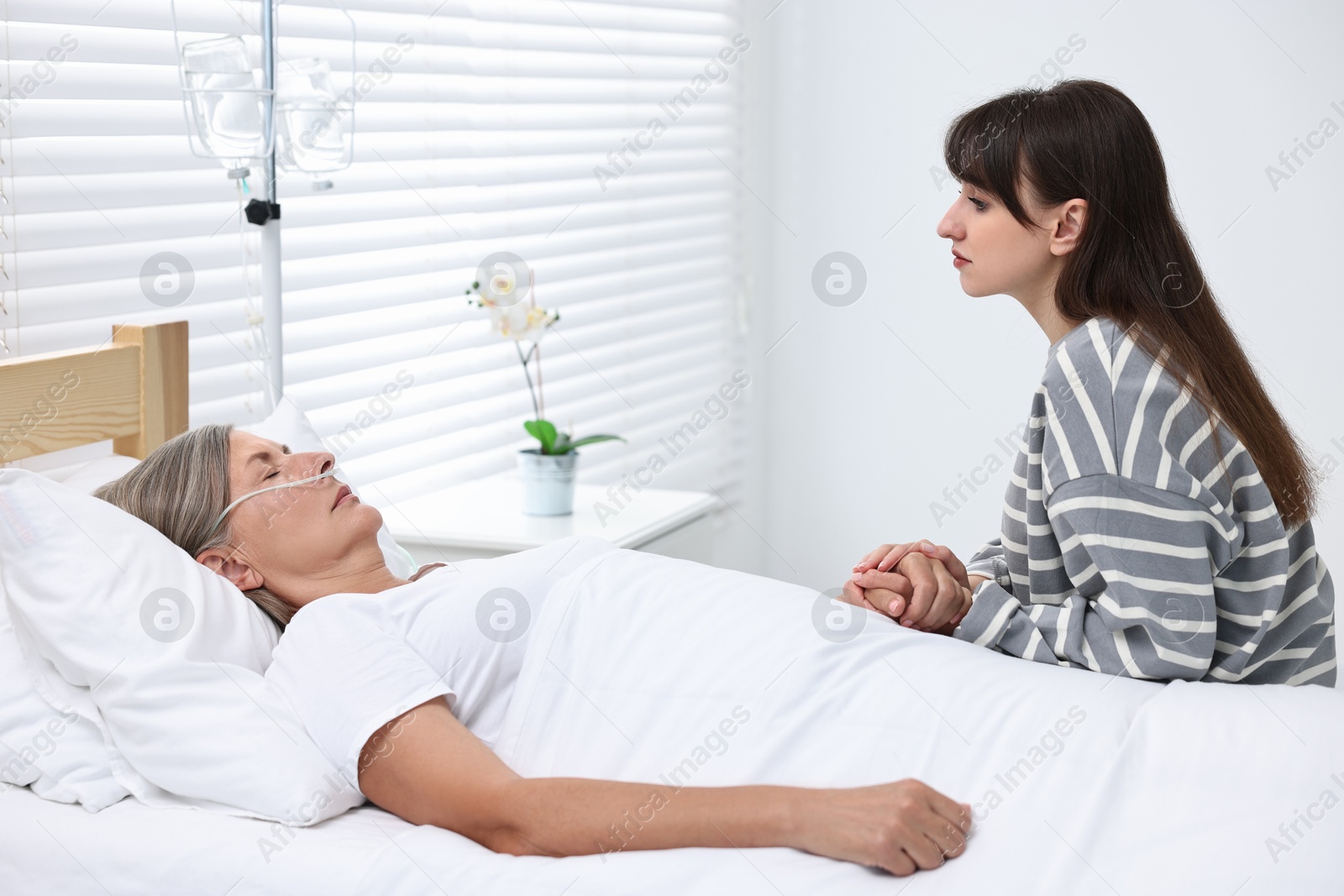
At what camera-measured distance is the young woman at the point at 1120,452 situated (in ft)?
3.65

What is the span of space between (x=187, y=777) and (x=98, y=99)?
1.08 metres

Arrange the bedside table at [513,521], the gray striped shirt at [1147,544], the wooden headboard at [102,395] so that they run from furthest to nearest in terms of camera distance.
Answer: the bedside table at [513,521] < the wooden headboard at [102,395] < the gray striped shirt at [1147,544]

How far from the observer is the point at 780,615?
4.08 feet

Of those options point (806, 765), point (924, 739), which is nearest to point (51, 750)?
point (806, 765)

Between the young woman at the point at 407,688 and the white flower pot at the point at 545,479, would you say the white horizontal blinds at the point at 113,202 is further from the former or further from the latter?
the white flower pot at the point at 545,479

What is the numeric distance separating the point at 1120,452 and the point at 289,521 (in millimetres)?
931

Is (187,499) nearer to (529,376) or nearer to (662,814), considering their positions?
(662,814)

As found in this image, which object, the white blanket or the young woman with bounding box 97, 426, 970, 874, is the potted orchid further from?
the white blanket

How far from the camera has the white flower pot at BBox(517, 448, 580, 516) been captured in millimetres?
2258

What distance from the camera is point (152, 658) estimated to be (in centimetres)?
118

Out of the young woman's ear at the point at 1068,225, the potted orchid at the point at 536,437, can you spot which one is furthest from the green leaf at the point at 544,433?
the young woman's ear at the point at 1068,225

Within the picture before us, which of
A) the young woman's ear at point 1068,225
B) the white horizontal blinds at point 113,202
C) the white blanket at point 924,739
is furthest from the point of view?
the white horizontal blinds at point 113,202

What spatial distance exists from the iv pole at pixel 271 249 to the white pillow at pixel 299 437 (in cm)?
10

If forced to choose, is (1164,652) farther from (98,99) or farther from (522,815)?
(98,99)
